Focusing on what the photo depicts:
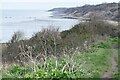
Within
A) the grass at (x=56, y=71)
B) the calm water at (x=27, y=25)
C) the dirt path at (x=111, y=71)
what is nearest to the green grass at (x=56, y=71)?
the grass at (x=56, y=71)

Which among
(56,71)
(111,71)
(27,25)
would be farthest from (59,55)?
(27,25)

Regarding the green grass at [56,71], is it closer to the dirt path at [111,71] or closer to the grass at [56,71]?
the grass at [56,71]

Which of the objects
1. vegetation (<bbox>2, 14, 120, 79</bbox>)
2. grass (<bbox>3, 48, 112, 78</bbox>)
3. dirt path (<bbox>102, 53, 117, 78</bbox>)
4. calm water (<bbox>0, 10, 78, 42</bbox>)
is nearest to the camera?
grass (<bbox>3, 48, 112, 78</bbox>)

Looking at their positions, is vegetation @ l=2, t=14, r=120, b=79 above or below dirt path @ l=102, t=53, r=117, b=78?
above

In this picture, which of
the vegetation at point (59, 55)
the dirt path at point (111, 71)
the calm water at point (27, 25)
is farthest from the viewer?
the calm water at point (27, 25)

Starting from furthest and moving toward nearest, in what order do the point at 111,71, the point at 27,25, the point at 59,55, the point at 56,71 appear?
the point at 27,25 → the point at 59,55 → the point at 111,71 → the point at 56,71

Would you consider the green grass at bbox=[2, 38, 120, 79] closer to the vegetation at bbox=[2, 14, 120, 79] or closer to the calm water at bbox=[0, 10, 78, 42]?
the vegetation at bbox=[2, 14, 120, 79]

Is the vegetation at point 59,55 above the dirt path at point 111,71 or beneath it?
above

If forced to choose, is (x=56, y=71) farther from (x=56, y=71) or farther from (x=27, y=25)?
(x=27, y=25)

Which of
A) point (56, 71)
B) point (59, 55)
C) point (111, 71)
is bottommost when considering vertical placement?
point (111, 71)

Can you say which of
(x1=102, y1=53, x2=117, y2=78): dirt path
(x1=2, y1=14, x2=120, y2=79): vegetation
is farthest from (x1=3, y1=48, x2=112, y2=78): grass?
(x1=102, y1=53, x2=117, y2=78): dirt path

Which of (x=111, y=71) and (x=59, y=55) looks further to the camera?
(x=59, y=55)

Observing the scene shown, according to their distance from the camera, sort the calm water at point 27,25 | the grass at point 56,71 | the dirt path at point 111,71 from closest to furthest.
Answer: the grass at point 56,71
the dirt path at point 111,71
the calm water at point 27,25

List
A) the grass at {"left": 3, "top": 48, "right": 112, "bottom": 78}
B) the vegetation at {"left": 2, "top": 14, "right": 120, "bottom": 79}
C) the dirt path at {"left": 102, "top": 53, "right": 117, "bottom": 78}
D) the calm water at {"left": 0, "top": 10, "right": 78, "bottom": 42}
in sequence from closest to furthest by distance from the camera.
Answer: the grass at {"left": 3, "top": 48, "right": 112, "bottom": 78} < the vegetation at {"left": 2, "top": 14, "right": 120, "bottom": 79} < the dirt path at {"left": 102, "top": 53, "right": 117, "bottom": 78} < the calm water at {"left": 0, "top": 10, "right": 78, "bottom": 42}
